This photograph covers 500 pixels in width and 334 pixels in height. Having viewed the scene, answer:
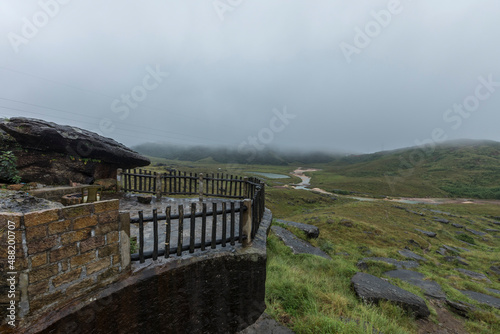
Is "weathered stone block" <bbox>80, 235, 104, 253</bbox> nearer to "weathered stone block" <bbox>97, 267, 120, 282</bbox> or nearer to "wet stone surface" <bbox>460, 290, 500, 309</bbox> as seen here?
"weathered stone block" <bbox>97, 267, 120, 282</bbox>

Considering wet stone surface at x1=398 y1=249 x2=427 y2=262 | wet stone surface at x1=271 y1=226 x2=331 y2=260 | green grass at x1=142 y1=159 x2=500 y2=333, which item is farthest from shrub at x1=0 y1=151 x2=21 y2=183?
wet stone surface at x1=398 y1=249 x2=427 y2=262

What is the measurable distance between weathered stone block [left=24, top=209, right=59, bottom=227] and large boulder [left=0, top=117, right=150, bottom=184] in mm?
8340

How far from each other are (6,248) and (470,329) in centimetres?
963

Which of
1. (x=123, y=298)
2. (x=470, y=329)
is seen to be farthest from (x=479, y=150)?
(x=123, y=298)

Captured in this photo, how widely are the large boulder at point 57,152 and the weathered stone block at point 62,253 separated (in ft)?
27.3

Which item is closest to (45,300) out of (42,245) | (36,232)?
(42,245)

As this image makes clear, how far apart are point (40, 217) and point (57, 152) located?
8.90m

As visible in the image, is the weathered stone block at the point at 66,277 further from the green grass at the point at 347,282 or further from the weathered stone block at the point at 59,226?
the green grass at the point at 347,282

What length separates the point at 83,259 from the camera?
2785mm

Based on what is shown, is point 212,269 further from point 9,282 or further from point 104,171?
point 104,171

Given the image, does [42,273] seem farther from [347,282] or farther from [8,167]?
[8,167]

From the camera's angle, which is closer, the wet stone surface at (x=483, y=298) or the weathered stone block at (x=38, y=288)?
the weathered stone block at (x=38, y=288)

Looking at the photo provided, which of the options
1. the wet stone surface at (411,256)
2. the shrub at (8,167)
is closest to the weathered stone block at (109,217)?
the shrub at (8,167)

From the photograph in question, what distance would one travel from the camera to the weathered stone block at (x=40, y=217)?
2.26 m
